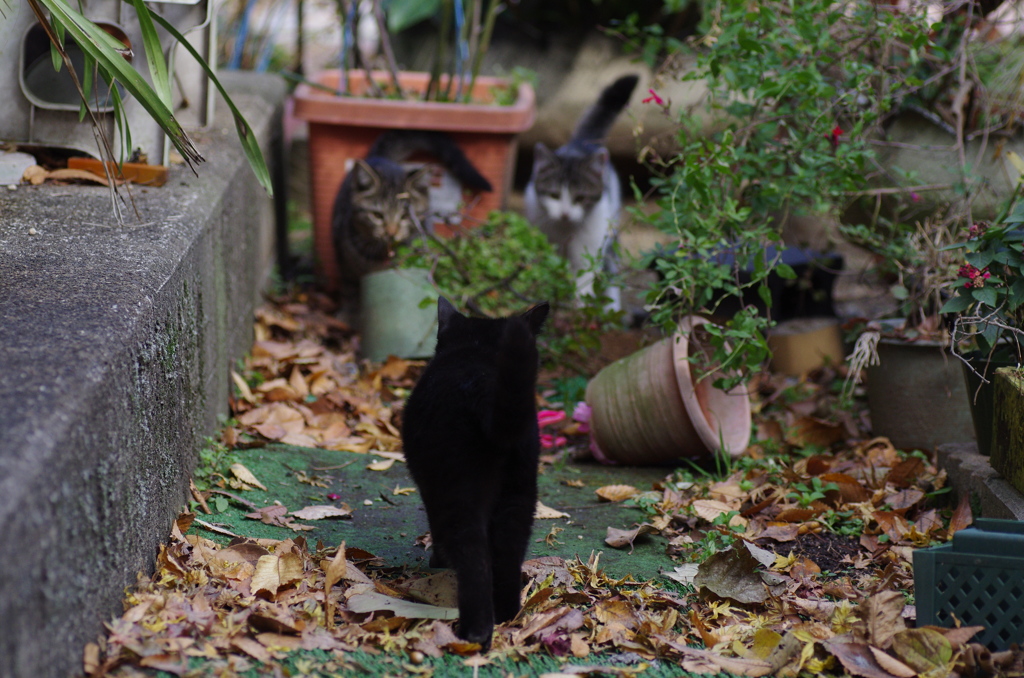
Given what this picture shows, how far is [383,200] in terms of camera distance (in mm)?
4258

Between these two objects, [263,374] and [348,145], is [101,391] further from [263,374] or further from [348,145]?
[348,145]

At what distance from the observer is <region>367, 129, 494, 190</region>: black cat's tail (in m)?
4.66

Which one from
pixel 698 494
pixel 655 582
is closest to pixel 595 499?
pixel 698 494

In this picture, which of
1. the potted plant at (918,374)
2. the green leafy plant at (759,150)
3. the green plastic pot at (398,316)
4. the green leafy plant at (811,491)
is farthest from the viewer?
the green plastic pot at (398,316)

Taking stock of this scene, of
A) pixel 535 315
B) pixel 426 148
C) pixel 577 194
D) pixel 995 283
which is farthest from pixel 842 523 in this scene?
pixel 426 148

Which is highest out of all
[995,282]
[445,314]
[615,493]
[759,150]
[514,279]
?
[759,150]

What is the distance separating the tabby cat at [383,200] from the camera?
4.25 m

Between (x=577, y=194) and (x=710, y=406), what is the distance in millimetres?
1785

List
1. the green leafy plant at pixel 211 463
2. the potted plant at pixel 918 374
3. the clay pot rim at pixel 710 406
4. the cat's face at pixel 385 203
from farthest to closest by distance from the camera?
the cat's face at pixel 385 203
the potted plant at pixel 918 374
the clay pot rim at pixel 710 406
the green leafy plant at pixel 211 463

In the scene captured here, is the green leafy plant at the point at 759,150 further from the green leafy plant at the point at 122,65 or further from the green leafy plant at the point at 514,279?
the green leafy plant at the point at 122,65

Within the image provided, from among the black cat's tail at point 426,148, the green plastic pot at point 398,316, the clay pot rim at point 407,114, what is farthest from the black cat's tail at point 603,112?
the green plastic pot at point 398,316

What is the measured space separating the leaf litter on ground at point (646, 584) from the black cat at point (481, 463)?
10 cm

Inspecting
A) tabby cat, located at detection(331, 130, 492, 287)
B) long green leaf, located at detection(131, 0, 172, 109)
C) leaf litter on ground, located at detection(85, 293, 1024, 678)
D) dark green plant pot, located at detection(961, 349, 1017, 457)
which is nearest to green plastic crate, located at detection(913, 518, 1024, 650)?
leaf litter on ground, located at detection(85, 293, 1024, 678)

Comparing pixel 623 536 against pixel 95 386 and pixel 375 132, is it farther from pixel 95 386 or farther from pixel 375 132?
pixel 375 132
